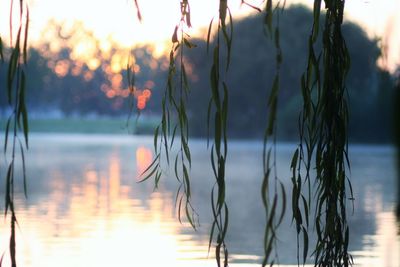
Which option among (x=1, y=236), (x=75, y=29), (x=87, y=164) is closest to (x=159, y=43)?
(x=75, y=29)

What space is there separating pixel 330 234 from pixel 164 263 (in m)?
2.62

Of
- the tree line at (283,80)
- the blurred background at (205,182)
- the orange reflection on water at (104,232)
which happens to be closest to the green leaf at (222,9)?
the blurred background at (205,182)

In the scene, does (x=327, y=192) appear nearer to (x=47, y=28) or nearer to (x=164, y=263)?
(x=164, y=263)

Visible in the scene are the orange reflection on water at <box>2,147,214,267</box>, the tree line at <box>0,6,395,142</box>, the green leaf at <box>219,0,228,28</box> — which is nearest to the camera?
the green leaf at <box>219,0,228,28</box>

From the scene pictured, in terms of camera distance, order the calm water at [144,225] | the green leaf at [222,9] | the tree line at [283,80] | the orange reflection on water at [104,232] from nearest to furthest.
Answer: the green leaf at [222,9] → the orange reflection on water at [104,232] → the calm water at [144,225] → the tree line at [283,80]

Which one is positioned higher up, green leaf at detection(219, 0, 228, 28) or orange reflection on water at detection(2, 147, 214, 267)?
green leaf at detection(219, 0, 228, 28)

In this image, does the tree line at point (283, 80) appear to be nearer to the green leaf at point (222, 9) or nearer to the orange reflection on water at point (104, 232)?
the orange reflection on water at point (104, 232)

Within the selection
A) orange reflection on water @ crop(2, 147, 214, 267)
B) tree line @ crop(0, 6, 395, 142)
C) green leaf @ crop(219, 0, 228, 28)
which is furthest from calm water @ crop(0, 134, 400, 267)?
tree line @ crop(0, 6, 395, 142)

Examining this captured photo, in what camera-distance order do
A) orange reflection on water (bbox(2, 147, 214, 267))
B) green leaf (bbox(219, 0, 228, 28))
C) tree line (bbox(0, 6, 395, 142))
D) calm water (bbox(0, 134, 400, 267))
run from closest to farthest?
green leaf (bbox(219, 0, 228, 28)) < orange reflection on water (bbox(2, 147, 214, 267)) < calm water (bbox(0, 134, 400, 267)) < tree line (bbox(0, 6, 395, 142))

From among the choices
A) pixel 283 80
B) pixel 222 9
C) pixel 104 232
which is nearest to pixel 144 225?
pixel 104 232

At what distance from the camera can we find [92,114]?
86.0 metres

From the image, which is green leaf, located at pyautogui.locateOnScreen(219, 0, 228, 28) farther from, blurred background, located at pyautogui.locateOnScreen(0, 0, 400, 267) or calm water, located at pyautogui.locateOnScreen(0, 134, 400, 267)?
calm water, located at pyautogui.locateOnScreen(0, 134, 400, 267)

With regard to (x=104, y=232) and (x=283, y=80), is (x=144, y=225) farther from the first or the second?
(x=283, y=80)

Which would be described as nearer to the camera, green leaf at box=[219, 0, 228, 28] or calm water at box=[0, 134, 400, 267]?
green leaf at box=[219, 0, 228, 28]
